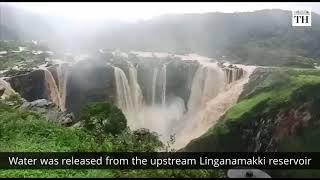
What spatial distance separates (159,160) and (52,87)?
34.0 ft

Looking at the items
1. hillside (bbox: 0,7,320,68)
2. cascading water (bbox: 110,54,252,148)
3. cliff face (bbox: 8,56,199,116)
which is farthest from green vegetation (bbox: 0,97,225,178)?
cliff face (bbox: 8,56,199,116)

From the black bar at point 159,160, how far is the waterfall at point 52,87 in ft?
28.1

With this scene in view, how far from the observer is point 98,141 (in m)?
9.56

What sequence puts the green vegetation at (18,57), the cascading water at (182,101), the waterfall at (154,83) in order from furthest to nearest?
the waterfall at (154,83) < the cascading water at (182,101) < the green vegetation at (18,57)

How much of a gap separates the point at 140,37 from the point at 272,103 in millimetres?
Answer: 5745

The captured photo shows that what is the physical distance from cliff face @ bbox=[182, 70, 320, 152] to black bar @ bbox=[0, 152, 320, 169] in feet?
9.16

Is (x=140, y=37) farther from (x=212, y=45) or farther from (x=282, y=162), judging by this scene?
(x=282, y=162)

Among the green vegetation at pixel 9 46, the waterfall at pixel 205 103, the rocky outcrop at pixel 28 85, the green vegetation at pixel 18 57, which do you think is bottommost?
the waterfall at pixel 205 103

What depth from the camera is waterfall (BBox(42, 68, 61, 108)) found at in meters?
16.6

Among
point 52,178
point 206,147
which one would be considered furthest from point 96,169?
point 206,147

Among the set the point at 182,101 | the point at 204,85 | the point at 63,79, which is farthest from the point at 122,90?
the point at 204,85

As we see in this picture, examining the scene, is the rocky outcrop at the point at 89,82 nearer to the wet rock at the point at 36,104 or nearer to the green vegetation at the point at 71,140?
the wet rock at the point at 36,104

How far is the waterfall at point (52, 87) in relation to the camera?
54.5 ft

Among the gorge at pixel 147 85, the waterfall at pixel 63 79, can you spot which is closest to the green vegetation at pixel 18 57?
the gorge at pixel 147 85
